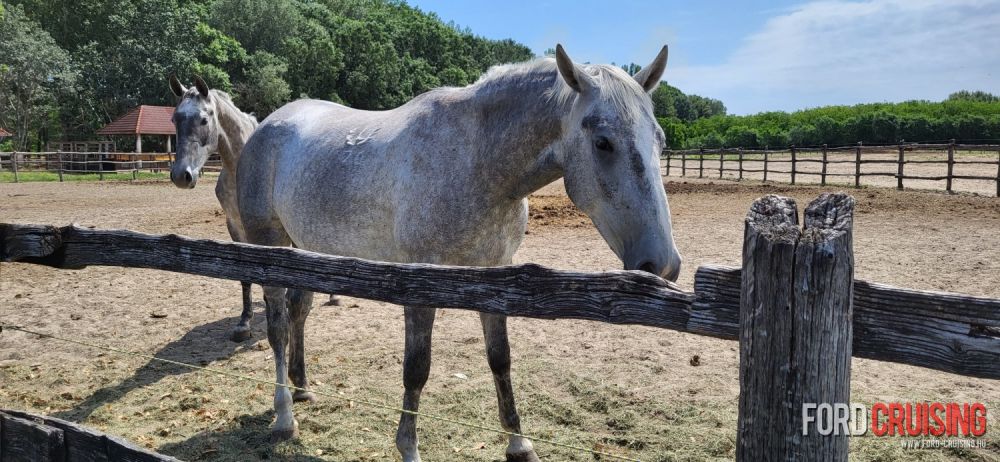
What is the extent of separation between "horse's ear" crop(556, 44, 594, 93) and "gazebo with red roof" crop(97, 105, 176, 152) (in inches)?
1518

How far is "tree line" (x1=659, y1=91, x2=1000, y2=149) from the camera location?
50625 millimetres

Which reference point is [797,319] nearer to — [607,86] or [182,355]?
[607,86]

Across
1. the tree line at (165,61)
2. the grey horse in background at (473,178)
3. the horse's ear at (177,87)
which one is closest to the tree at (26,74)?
the tree line at (165,61)

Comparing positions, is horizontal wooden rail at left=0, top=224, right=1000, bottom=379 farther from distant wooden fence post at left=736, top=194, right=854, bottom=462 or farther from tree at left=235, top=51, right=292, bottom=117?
tree at left=235, top=51, right=292, bottom=117

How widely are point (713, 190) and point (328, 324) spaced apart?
15.7m

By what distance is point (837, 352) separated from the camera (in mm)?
1605

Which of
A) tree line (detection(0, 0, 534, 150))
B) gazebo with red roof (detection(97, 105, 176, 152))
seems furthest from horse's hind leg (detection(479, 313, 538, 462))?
tree line (detection(0, 0, 534, 150))

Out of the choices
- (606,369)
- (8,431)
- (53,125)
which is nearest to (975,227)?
(606,369)

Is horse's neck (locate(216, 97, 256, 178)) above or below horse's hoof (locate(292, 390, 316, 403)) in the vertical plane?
above

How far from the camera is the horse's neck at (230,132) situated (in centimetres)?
697

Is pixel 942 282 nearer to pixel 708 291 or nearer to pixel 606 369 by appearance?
pixel 606 369

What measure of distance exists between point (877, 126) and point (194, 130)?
5860 centimetres

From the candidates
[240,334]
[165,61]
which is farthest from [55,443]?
[165,61]

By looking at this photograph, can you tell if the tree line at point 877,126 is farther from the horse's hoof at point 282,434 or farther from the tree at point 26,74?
the horse's hoof at point 282,434
